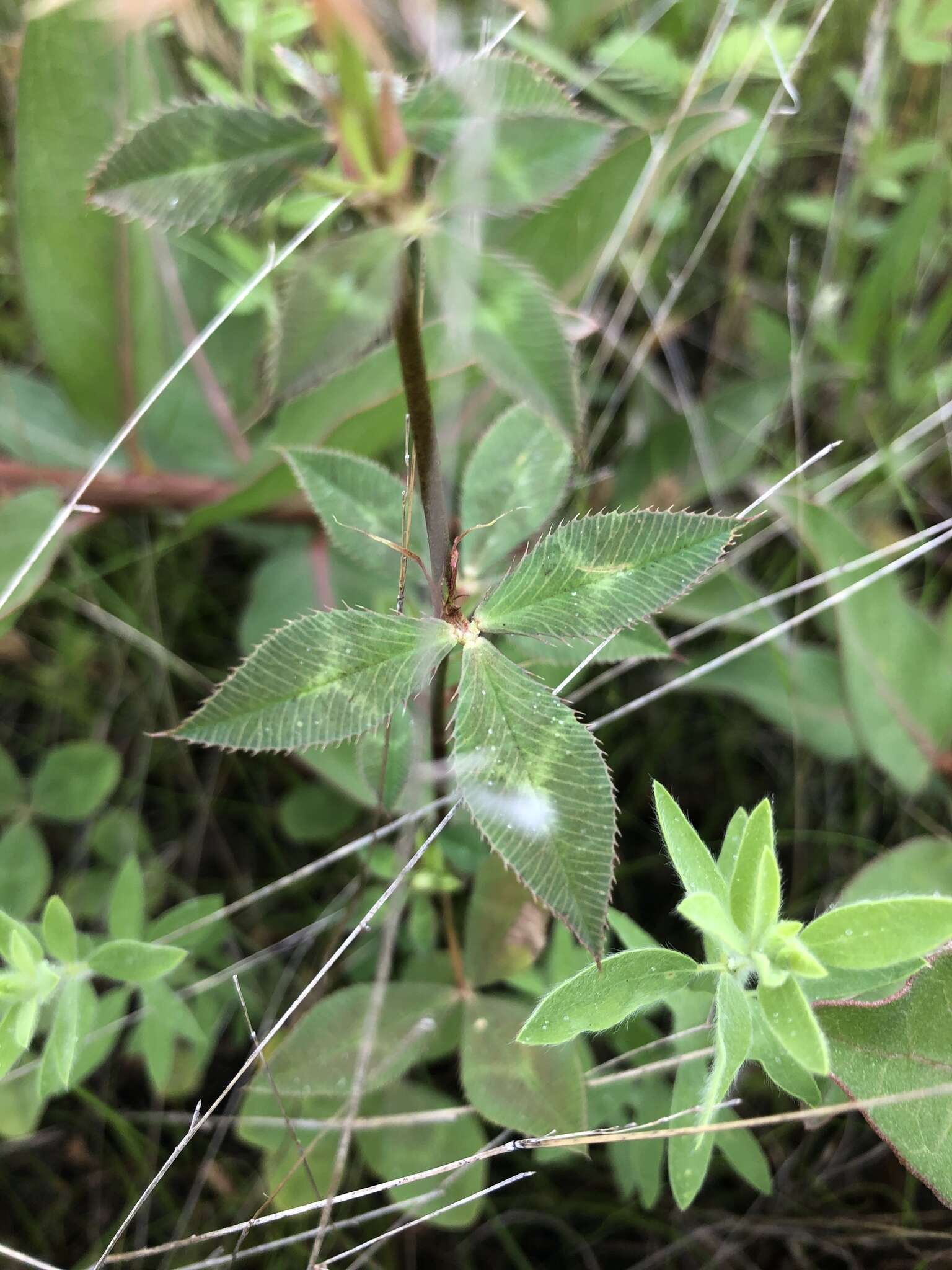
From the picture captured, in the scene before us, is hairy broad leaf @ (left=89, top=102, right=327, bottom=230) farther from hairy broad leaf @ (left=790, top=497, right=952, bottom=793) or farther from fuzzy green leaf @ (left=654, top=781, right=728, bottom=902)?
hairy broad leaf @ (left=790, top=497, right=952, bottom=793)

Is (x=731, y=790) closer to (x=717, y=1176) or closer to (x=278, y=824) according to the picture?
(x=717, y=1176)

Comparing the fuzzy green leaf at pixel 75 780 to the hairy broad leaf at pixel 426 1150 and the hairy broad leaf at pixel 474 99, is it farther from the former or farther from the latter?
the hairy broad leaf at pixel 474 99

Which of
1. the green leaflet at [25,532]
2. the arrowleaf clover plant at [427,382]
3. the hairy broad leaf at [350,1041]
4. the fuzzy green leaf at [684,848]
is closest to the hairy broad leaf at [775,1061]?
the fuzzy green leaf at [684,848]

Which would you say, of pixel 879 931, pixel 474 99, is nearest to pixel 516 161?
pixel 474 99

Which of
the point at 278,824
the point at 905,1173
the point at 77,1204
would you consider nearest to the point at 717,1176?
the point at 905,1173

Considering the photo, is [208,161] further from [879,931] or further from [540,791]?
[879,931]

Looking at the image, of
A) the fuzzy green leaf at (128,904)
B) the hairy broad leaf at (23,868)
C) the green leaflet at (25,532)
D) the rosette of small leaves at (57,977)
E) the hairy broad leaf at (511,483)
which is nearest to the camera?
the rosette of small leaves at (57,977)
